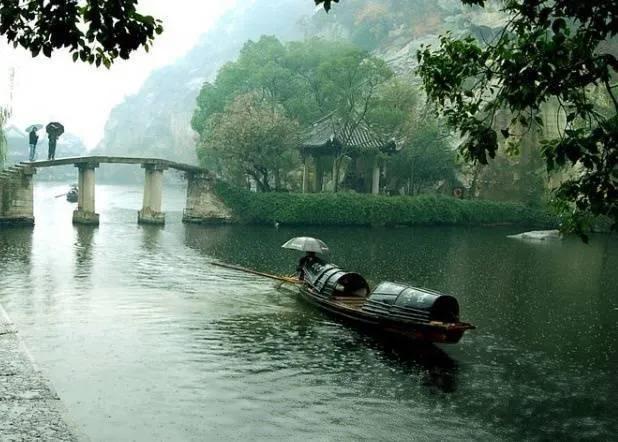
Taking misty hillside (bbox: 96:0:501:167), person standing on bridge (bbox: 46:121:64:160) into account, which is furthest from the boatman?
misty hillside (bbox: 96:0:501:167)

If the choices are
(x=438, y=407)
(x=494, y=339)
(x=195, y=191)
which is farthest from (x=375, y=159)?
(x=438, y=407)

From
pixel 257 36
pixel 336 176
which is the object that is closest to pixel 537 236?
pixel 336 176

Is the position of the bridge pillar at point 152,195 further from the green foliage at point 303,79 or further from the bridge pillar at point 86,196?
the green foliage at point 303,79

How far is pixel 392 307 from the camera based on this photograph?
19859 millimetres

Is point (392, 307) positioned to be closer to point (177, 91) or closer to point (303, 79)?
point (303, 79)

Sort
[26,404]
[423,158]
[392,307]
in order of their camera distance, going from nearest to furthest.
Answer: [26,404], [392,307], [423,158]

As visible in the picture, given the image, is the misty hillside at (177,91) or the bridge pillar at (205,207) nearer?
the bridge pillar at (205,207)

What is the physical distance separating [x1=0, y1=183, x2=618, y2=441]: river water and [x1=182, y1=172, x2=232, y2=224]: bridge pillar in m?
21.3

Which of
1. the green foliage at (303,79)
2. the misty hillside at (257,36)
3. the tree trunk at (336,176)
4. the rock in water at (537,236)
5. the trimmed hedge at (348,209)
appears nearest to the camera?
the rock in water at (537,236)

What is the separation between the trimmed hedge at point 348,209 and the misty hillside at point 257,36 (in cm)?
3028

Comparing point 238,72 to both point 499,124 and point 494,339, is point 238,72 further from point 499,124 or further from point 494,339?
point 494,339

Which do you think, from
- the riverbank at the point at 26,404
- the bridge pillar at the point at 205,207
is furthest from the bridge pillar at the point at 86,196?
the riverbank at the point at 26,404

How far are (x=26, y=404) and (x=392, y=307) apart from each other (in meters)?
10.8

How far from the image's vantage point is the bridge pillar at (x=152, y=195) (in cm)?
5506
